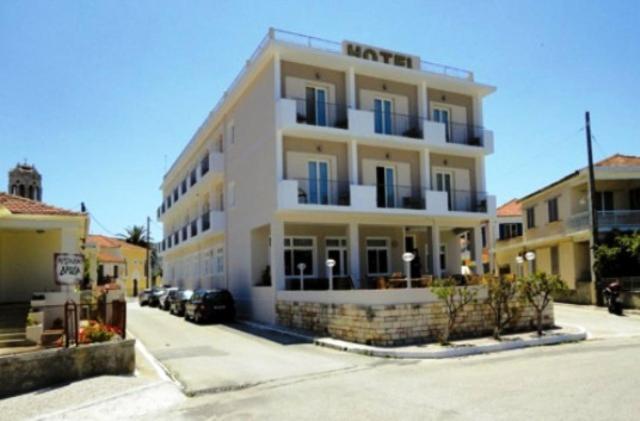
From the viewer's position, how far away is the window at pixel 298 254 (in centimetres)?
2449

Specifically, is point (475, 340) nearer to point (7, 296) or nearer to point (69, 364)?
point (69, 364)

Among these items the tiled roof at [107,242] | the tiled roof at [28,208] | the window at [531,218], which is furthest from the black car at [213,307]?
the tiled roof at [107,242]

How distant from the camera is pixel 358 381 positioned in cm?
1113

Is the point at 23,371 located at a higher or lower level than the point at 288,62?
lower

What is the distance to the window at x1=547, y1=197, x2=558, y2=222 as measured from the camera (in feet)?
115

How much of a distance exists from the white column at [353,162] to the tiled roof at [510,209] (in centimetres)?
2652

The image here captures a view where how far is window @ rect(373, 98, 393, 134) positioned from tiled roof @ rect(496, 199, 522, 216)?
24.2 m

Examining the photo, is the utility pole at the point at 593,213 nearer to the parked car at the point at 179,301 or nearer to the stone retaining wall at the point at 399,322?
the stone retaining wall at the point at 399,322

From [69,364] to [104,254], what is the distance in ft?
185

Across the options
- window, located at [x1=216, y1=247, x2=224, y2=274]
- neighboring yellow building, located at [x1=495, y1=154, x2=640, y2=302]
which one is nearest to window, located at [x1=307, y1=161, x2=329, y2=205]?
window, located at [x1=216, y1=247, x2=224, y2=274]

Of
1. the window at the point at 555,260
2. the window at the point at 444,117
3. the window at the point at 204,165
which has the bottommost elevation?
the window at the point at 555,260

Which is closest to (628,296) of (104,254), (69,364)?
(69,364)

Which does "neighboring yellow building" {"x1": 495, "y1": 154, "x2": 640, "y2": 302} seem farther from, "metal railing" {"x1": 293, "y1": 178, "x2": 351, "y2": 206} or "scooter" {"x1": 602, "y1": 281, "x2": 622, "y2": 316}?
"metal railing" {"x1": 293, "y1": 178, "x2": 351, "y2": 206}

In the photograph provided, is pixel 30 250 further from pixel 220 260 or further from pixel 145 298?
pixel 145 298
